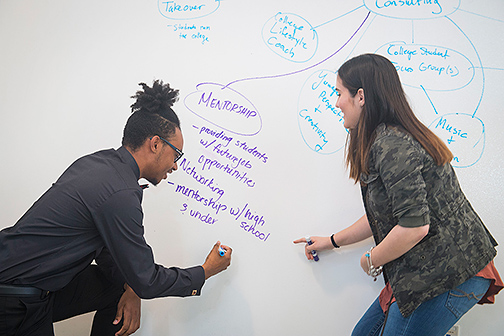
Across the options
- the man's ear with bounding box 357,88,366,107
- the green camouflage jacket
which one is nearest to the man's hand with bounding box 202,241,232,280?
the green camouflage jacket

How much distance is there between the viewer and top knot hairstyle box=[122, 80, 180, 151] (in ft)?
3.80

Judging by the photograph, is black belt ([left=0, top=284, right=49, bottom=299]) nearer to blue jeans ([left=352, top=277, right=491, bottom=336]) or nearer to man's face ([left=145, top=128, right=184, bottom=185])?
man's face ([left=145, top=128, right=184, bottom=185])

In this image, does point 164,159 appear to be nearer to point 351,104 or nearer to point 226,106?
point 226,106

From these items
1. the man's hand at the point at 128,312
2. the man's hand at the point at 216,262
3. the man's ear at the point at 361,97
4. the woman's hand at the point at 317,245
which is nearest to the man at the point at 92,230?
the man's hand at the point at 216,262

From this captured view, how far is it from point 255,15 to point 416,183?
0.88 metres

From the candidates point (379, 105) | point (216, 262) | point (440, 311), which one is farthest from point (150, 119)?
point (440, 311)

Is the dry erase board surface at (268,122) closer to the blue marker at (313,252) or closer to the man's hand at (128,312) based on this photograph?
the blue marker at (313,252)

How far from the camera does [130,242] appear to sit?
3.44 ft

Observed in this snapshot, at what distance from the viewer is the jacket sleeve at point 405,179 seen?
894 millimetres

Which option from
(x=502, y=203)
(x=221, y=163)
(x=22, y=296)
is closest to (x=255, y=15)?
(x=221, y=163)

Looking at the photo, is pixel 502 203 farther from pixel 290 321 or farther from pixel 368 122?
pixel 290 321

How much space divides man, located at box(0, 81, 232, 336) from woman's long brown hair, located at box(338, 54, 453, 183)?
1.77 ft

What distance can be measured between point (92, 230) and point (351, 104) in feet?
2.53

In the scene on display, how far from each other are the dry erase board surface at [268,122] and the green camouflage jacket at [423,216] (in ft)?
1.18
